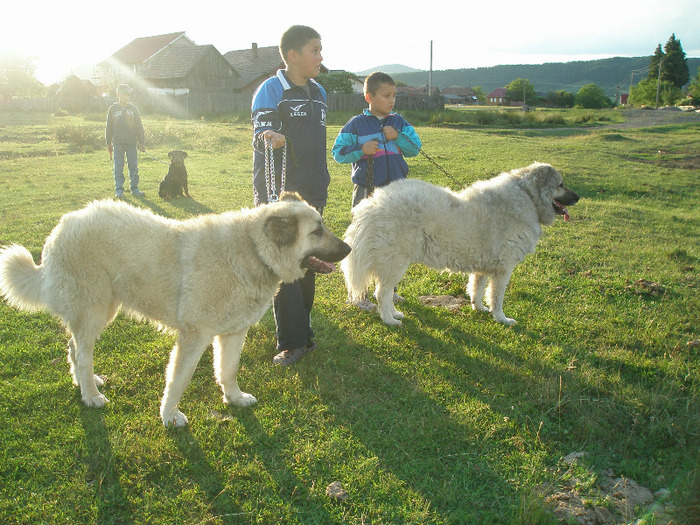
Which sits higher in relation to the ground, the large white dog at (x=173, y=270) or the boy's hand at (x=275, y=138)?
the boy's hand at (x=275, y=138)

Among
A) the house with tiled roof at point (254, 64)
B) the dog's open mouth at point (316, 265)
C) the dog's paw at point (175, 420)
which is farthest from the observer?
the house with tiled roof at point (254, 64)

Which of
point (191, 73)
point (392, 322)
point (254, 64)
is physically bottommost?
point (392, 322)

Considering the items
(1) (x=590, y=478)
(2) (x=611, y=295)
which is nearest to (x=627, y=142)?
(2) (x=611, y=295)

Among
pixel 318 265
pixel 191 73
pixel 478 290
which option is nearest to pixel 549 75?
pixel 191 73

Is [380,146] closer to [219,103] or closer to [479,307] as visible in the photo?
[479,307]

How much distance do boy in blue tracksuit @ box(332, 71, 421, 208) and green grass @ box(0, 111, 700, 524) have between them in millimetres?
1637

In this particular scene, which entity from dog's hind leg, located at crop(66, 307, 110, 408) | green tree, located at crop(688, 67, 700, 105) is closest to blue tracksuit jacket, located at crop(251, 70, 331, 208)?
dog's hind leg, located at crop(66, 307, 110, 408)

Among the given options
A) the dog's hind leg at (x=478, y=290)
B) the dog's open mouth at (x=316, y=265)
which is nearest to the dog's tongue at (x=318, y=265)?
the dog's open mouth at (x=316, y=265)

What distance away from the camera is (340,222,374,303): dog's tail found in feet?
17.6

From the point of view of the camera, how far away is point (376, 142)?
5332 millimetres

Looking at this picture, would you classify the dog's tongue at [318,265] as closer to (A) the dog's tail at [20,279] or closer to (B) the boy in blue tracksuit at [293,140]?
(B) the boy in blue tracksuit at [293,140]

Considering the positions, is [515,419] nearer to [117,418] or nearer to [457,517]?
[457,517]

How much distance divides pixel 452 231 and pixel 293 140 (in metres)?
2.22

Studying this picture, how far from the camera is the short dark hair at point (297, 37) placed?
4.08m
